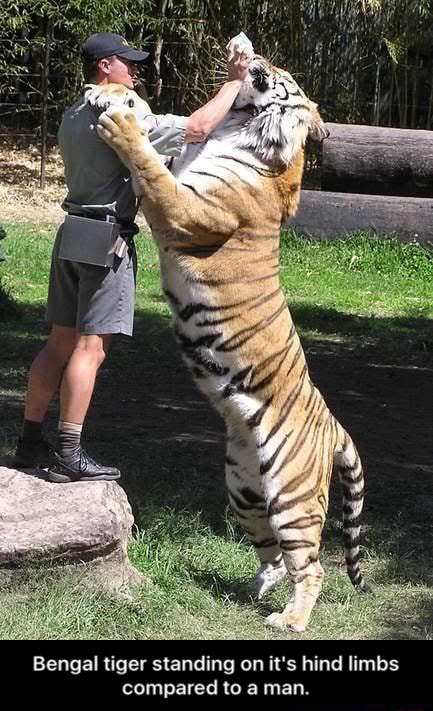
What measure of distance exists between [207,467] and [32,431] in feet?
5.76

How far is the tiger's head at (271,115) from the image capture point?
442 cm

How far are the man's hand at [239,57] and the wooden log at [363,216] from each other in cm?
855

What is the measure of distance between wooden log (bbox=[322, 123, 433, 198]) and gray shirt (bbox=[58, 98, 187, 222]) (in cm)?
856

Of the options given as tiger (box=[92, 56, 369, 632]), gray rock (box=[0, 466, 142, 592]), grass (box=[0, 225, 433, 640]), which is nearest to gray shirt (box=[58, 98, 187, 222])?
tiger (box=[92, 56, 369, 632])

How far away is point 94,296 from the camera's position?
14.8ft

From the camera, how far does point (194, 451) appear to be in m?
6.84

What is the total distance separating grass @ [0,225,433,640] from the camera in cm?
443

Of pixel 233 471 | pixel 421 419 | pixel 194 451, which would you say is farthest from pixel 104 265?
pixel 421 419

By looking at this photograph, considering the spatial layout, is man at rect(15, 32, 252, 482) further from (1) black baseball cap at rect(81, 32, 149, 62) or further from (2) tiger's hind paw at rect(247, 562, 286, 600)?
(2) tiger's hind paw at rect(247, 562, 286, 600)

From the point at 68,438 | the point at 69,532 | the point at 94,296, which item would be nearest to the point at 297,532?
the point at 69,532

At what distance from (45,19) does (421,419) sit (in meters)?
10.4

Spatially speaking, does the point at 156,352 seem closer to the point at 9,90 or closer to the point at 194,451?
A: the point at 194,451

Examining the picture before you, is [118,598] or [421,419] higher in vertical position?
[118,598]

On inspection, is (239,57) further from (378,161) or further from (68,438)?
(378,161)
